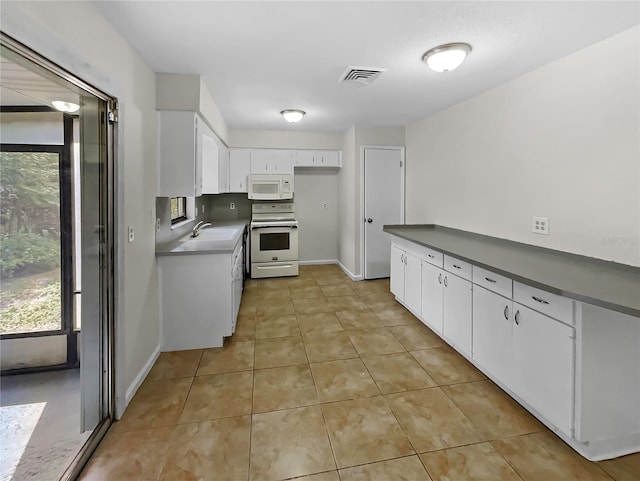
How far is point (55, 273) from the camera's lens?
1868 millimetres

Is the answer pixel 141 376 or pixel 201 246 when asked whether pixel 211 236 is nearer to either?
pixel 201 246

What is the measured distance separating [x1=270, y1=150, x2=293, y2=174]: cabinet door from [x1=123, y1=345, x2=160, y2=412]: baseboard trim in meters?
3.40

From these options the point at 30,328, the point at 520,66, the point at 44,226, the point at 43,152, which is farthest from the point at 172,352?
the point at 520,66

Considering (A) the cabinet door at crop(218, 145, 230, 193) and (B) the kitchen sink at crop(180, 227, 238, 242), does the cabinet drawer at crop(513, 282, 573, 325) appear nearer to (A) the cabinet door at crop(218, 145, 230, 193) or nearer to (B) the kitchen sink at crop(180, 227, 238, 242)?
(B) the kitchen sink at crop(180, 227, 238, 242)

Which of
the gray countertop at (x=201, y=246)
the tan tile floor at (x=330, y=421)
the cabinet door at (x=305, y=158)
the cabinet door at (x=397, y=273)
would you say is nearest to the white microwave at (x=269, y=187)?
the cabinet door at (x=305, y=158)

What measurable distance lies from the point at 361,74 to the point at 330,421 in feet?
8.54

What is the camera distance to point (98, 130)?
1859 mm

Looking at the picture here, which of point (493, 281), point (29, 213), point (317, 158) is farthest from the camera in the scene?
point (317, 158)

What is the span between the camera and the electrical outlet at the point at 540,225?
8.33 ft

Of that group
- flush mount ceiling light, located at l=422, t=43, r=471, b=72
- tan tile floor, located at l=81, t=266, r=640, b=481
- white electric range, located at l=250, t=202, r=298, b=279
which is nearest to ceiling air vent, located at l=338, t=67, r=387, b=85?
flush mount ceiling light, located at l=422, t=43, r=471, b=72

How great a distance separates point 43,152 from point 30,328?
39.2 inches

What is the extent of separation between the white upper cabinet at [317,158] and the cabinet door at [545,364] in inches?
161

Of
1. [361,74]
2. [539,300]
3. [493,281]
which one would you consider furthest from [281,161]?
[539,300]

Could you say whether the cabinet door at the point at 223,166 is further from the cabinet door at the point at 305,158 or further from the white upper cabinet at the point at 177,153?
the white upper cabinet at the point at 177,153
